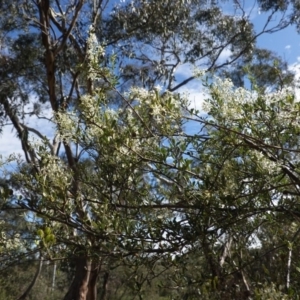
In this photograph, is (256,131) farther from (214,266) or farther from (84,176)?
(84,176)

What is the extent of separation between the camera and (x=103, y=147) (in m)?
1.50

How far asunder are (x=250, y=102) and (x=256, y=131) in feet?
0.32

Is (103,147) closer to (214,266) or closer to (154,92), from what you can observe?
(154,92)

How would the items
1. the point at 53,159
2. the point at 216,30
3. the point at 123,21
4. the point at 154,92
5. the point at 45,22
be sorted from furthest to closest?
the point at 216,30, the point at 123,21, the point at 45,22, the point at 53,159, the point at 154,92

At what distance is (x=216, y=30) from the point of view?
9344 mm

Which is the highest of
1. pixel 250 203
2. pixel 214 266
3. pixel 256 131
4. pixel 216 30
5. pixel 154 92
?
pixel 216 30

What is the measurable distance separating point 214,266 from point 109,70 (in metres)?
0.68

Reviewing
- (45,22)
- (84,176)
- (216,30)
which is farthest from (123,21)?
(84,176)

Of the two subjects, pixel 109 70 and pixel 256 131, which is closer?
pixel 256 131

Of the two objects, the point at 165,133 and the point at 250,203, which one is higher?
the point at 165,133

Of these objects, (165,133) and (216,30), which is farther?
(216,30)

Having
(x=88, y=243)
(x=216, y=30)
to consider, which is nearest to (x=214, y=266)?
(x=88, y=243)

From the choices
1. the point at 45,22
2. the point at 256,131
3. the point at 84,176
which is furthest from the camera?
the point at 45,22

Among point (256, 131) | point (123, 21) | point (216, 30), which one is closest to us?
point (256, 131)
